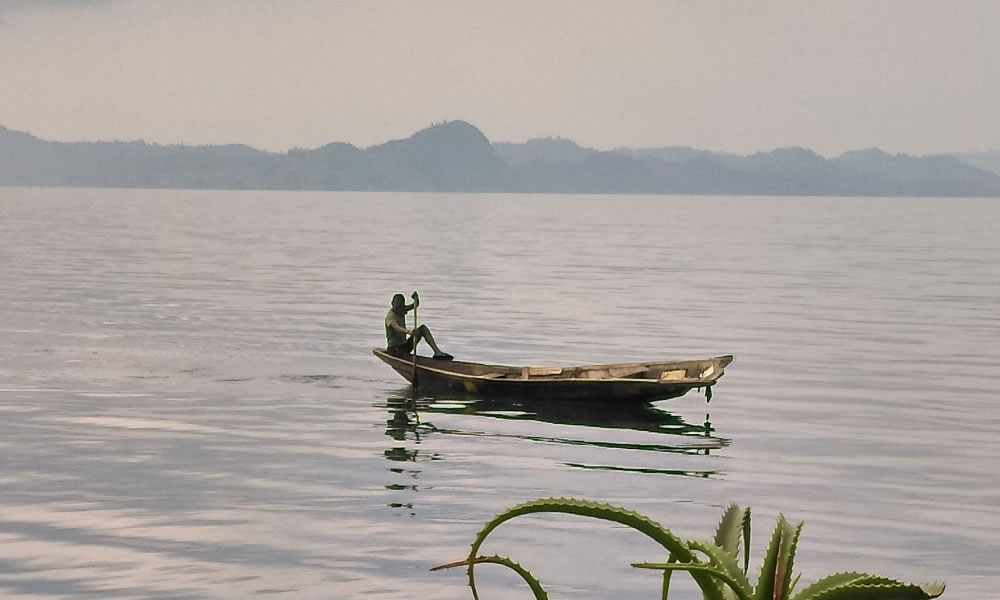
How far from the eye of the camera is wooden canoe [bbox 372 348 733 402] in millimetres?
25547

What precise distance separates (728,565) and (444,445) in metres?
20.5

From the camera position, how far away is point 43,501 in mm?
17672

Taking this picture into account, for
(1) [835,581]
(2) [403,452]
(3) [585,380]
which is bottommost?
(2) [403,452]

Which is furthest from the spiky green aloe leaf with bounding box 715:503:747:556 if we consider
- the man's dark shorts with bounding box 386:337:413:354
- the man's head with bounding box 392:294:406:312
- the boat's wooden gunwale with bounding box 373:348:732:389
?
the man's dark shorts with bounding box 386:337:413:354

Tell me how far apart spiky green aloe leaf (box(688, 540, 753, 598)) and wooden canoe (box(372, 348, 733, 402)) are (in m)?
22.6

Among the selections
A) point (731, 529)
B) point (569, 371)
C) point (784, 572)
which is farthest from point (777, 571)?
point (569, 371)

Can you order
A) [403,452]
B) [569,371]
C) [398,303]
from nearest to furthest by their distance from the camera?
1. [403,452]
2. [569,371]
3. [398,303]

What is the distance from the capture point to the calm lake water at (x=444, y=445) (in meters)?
15.0

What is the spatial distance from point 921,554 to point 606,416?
10515mm

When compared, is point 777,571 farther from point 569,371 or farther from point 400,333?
point 400,333

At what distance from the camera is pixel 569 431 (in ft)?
80.9

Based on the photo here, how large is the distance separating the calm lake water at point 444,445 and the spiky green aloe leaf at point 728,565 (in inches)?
437

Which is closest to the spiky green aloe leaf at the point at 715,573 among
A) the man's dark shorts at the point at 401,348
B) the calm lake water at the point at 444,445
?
the calm lake water at the point at 444,445

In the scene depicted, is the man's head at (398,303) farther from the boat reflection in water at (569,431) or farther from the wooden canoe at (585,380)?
the boat reflection in water at (569,431)
